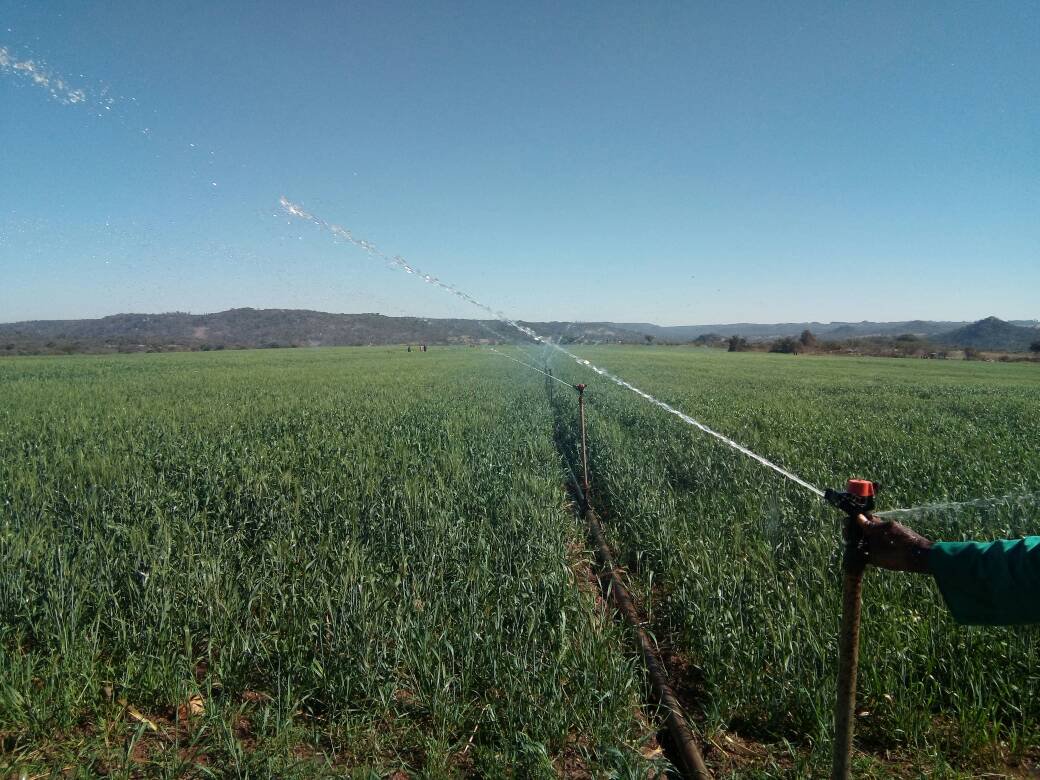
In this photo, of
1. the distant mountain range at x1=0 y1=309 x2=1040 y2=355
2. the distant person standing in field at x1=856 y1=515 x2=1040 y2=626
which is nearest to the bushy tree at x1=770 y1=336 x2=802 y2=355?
the distant mountain range at x1=0 y1=309 x2=1040 y2=355

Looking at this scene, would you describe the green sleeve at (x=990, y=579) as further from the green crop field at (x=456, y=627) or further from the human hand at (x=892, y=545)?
the green crop field at (x=456, y=627)

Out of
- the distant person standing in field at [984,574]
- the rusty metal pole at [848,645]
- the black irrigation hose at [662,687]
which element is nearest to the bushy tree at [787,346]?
the black irrigation hose at [662,687]

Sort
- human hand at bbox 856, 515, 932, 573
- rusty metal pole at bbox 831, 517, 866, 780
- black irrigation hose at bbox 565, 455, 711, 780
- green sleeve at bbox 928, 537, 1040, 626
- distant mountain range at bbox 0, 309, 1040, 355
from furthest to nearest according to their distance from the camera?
distant mountain range at bbox 0, 309, 1040, 355
black irrigation hose at bbox 565, 455, 711, 780
rusty metal pole at bbox 831, 517, 866, 780
human hand at bbox 856, 515, 932, 573
green sleeve at bbox 928, 537, 1040, 626

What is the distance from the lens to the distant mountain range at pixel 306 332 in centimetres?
7319

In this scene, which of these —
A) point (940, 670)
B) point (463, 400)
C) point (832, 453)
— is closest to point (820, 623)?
point (940, 670)

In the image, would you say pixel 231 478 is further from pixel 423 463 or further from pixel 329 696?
pixel 329 696

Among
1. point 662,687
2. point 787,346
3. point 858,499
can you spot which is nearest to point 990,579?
point 858,499

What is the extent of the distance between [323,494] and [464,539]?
76.4 inches

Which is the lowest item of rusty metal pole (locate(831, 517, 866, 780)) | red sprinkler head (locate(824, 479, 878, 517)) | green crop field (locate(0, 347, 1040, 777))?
green crop field (locate(0, 347, 1040, 777))

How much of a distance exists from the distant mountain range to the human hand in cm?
4685

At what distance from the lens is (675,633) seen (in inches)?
142

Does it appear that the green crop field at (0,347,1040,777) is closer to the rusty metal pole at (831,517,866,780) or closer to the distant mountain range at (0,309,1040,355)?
the rusty metal pole at (831,517,866,780)

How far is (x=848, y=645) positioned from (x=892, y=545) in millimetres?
477

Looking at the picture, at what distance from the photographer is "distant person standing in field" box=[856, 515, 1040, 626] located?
49.5 inches
